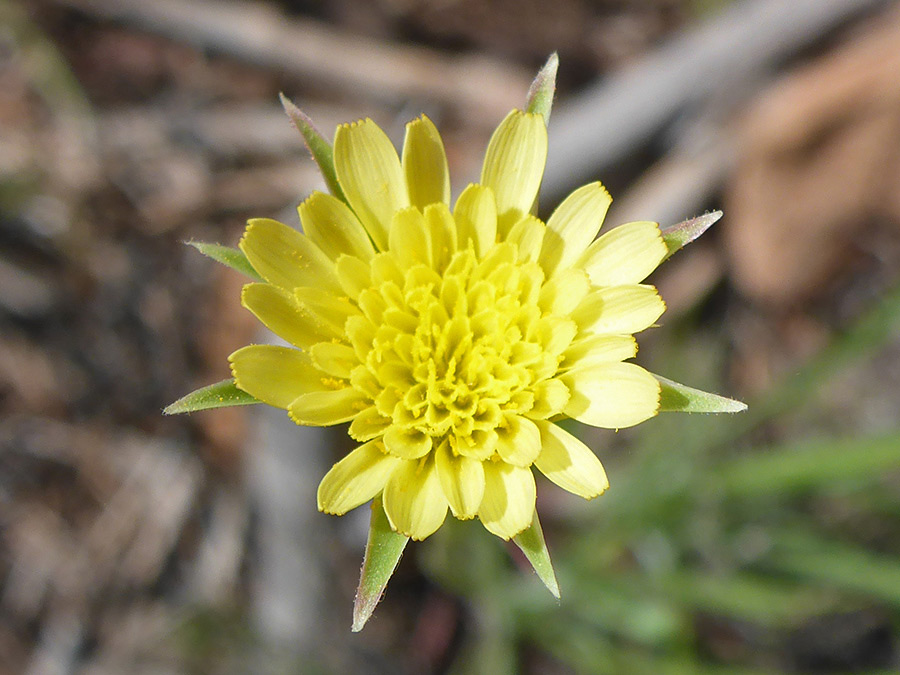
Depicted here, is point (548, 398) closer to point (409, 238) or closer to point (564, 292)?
point (564, 292)

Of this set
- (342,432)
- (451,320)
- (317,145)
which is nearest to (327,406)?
(451,320)

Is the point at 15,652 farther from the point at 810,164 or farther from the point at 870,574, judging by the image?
the point at 810,164

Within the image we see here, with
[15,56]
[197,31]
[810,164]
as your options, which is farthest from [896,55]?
[15,56]

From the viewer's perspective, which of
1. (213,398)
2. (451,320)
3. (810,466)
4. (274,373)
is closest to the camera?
(213,398)

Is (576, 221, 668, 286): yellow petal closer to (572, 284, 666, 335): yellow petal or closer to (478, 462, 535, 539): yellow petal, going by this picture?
(572, 284, 666, 335): yellow petal

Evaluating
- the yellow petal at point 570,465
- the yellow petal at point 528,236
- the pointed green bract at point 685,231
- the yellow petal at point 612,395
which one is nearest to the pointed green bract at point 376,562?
the yellow petal at point 570,465

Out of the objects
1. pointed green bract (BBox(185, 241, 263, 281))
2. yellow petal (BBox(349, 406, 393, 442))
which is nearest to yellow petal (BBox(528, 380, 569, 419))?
yellow petal (BBox(349, 406, 393, 442))
